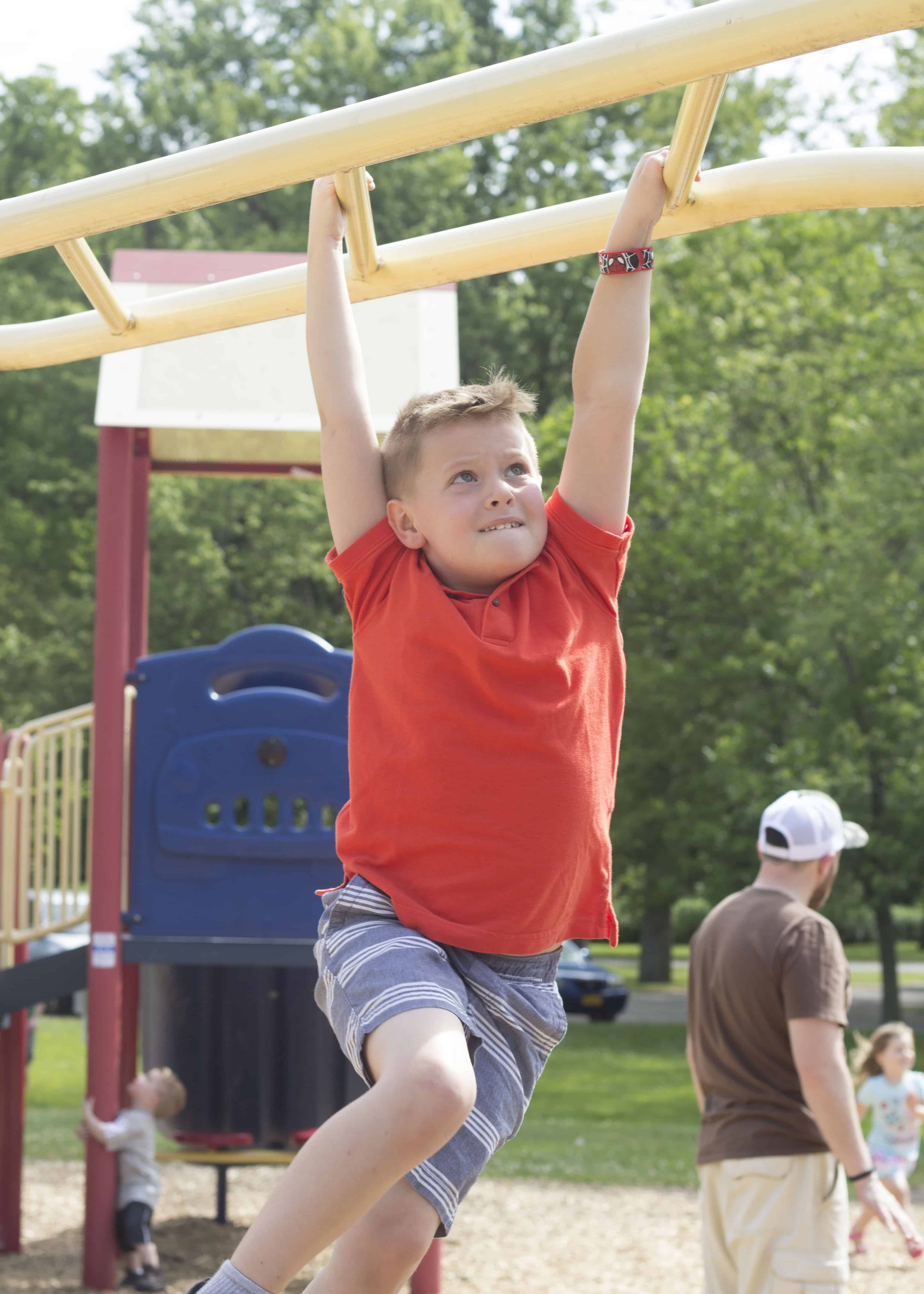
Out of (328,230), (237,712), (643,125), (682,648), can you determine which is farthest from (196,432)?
(643,125)

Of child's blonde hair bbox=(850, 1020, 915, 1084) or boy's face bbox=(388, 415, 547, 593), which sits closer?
boy's face bbox=(388, 415, 547, 593)

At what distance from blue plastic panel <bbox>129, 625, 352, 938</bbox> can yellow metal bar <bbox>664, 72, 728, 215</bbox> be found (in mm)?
3604

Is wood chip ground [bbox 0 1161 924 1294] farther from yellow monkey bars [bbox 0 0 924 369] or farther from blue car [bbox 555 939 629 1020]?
blue car [bbox 555 939 629 1020]

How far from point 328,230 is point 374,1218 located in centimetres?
129

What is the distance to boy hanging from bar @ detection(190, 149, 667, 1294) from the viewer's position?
1525 millimetres

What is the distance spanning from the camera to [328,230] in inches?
80.7

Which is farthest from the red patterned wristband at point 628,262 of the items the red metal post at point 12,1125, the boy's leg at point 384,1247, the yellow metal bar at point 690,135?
the red metal post at point 12,1125

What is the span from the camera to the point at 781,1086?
3826mm

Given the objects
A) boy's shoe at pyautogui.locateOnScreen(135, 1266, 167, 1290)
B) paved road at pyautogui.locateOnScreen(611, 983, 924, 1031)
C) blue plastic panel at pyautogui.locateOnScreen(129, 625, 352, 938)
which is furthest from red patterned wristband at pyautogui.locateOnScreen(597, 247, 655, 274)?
paved road at pyautogui.locateOnScreen(611, 983, 924, 1031)

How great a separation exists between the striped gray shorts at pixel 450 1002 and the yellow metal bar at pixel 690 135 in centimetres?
103

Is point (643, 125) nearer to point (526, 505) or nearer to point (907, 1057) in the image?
point (907, 1057)

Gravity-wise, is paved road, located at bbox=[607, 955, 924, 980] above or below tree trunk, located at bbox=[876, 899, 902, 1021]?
below

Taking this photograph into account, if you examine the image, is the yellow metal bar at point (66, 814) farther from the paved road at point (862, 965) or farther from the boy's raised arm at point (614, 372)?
the paved road at point (862, 965)

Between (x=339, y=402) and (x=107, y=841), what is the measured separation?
3925 mm
